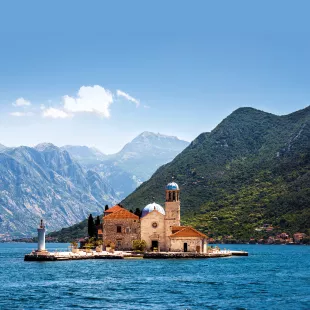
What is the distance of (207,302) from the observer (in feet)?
170

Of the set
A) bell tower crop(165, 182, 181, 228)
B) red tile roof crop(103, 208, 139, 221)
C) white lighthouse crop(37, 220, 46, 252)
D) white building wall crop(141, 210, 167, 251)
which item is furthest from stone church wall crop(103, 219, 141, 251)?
white lighthouse crop(37, 220, 46, 252)

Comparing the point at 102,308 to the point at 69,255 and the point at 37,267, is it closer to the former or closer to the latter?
the point at 37,267

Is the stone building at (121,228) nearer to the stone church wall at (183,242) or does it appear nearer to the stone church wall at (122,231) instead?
the stone church wall at (122,231)

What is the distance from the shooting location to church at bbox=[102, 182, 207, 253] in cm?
10488

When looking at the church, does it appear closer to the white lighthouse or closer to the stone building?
the stone building

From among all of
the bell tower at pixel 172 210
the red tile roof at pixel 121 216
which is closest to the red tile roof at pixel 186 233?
the bell tower at pixel 172 210

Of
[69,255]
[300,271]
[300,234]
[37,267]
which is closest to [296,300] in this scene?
[300,271]

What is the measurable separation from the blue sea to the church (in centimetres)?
1215

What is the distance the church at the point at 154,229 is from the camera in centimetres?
10488

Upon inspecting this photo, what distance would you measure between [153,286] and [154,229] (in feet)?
148

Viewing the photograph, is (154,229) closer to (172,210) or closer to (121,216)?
(172,210)

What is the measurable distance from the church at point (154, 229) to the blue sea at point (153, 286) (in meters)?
12.2

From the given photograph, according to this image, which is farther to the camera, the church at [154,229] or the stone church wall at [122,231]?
the stone church wall at [122,231]

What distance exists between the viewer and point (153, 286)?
6269 cm
